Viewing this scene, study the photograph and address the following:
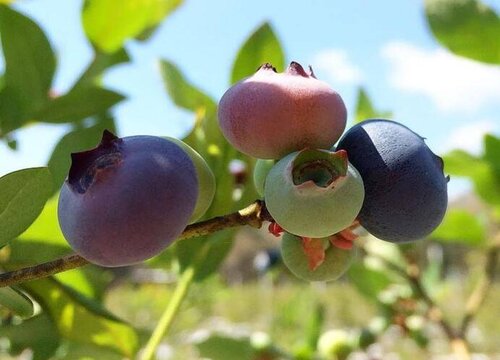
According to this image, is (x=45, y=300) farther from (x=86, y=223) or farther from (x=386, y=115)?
(x=386, y=115)

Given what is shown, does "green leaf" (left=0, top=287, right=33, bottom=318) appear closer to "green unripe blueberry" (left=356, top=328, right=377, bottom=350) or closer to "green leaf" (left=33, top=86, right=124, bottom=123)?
"green leaf" (left=33, top=86, right=124, bottom=123)

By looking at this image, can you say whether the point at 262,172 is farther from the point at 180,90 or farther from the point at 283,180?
the point at 180,90

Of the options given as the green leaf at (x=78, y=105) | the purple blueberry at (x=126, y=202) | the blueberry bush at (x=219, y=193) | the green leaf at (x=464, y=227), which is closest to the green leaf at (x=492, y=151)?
the blueberry bush at (x=219, y=193)

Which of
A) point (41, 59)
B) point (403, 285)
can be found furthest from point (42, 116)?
point (403, 285)

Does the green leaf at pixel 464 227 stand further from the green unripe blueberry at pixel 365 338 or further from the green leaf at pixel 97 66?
the green leaf at pixel 97 66

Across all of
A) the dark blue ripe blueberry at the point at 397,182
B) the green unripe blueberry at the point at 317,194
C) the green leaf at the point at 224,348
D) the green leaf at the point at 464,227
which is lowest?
the green leaf at the point at 464,227
